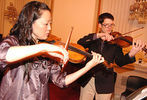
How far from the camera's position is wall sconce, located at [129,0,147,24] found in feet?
11.0

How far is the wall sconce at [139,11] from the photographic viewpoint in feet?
11.0

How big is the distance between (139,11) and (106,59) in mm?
2265

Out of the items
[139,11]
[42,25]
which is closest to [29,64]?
[42,25]

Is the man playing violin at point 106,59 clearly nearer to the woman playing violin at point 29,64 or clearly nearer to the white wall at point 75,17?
the woman playing violin at point 29,64

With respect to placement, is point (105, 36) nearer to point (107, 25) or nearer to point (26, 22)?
point (107, 25)

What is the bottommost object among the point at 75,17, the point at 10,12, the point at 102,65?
the point at 102,65

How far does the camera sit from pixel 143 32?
11.3 ft

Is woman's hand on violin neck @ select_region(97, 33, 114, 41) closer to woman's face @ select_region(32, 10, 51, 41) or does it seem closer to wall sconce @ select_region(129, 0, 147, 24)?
woman's face @ select_region(32, 10, 51, 41)

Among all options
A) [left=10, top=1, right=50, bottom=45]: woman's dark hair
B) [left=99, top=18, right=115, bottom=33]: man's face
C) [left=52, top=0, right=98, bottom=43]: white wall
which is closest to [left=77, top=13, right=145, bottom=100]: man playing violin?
[left=99, top=18, right=115, bottom=33]: man's face

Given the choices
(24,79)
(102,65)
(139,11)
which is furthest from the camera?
(139,11)

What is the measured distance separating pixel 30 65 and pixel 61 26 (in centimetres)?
381

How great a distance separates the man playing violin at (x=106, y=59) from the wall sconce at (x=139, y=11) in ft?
5.94

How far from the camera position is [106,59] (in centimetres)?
186

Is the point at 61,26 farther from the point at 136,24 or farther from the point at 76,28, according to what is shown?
the point at 136,24
